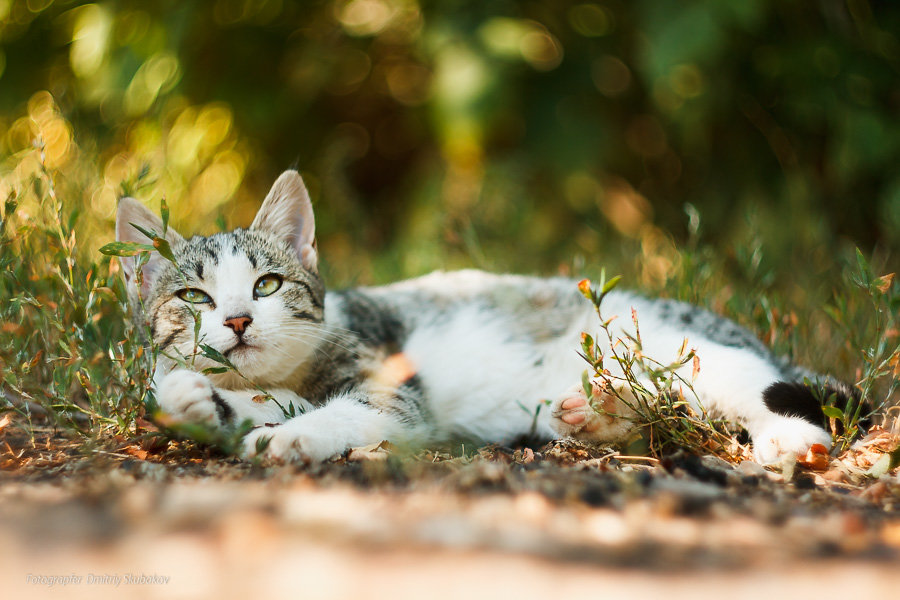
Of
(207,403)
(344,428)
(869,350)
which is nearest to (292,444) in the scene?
(344,428)

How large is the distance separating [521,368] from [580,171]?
104 inches

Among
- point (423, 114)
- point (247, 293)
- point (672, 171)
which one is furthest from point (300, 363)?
point (672, 171)

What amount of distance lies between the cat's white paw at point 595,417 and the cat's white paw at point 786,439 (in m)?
0.38

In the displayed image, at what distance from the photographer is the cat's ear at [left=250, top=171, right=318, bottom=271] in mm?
2342

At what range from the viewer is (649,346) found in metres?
2.37

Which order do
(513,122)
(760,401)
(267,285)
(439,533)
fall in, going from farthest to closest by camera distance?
(513,122), (267,285), (760,401), (439,533)

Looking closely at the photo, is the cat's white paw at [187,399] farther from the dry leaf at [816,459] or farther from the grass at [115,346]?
the dry leaf at [816,459]

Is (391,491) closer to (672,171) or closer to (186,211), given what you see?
(186,211)

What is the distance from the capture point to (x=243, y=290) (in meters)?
2.08

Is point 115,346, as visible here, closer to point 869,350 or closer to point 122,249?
point 122,249

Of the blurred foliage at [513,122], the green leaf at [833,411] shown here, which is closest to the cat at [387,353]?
the green leaf at [833,411]

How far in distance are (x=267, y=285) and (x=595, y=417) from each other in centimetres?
115

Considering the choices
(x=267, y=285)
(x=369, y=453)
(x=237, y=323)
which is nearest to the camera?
(x=369, y=453)

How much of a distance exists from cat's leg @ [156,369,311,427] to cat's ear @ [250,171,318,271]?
0.60 m
